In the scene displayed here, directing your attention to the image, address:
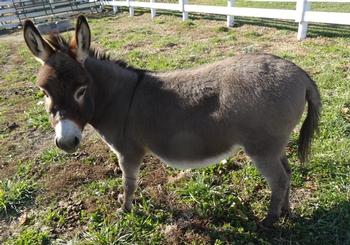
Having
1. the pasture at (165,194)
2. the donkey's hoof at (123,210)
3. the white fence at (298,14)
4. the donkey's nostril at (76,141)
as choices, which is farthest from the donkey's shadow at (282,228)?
the white fence at (298,14)

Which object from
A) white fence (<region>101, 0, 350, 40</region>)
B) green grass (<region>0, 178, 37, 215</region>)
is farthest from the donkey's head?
white fence (<region>101, 0, 350, 40</region>)

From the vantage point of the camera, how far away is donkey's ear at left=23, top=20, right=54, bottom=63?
2.90 metres

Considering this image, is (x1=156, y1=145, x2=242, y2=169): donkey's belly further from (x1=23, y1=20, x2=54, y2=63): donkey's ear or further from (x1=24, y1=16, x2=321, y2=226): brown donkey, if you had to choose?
(x1=23, y1=20, x2=54, y2=63): donkey's ear

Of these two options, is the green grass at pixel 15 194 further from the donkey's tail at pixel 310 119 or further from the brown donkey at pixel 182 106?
the donkey's tail at pixel 310 119

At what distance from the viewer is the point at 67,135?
280 cm

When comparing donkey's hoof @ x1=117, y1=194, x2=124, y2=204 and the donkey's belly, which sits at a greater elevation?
the donkey's belly

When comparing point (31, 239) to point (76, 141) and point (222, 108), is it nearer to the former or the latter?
point (76, 141)

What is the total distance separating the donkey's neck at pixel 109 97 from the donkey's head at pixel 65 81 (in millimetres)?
193

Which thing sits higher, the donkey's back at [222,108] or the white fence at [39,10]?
the donkey's back at [222,108]

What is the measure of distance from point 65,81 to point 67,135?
454 mm

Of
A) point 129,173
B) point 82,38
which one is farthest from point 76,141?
point 82,38

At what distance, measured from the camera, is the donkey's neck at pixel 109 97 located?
3.35m

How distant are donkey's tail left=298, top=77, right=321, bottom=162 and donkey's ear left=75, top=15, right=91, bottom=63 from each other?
1.97m

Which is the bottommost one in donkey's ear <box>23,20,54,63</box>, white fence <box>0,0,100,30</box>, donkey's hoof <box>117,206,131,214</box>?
white fence <box>0,0,100,30</box>
